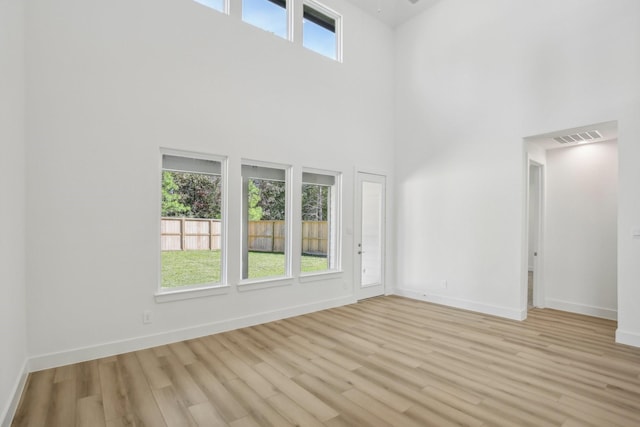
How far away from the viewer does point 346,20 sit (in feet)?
18.4

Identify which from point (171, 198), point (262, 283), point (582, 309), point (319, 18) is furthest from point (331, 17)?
point (582, 309)

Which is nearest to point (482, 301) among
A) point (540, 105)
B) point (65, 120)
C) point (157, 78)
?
point (540, 105)

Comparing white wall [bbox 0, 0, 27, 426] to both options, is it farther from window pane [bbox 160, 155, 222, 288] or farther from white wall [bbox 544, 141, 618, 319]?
white wall [bbox 544, 141, 618, 319]

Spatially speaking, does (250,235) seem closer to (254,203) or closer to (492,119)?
(254,203)

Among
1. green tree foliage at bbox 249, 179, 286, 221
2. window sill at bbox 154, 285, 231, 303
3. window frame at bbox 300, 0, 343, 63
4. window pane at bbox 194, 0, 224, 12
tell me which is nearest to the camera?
window sill at bbox 154, 285, 231, 303

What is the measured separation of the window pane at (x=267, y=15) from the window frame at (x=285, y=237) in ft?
6.34

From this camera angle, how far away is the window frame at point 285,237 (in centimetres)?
445

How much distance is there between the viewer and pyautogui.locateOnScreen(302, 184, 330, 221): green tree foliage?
204 inches

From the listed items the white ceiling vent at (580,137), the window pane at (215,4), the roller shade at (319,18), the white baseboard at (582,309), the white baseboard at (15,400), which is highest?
the roller shade at (319,18)

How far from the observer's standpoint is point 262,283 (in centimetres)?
455

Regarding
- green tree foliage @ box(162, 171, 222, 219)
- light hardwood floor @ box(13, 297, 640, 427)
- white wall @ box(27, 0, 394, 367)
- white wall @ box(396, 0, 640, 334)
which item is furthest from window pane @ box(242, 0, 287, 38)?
light hardwood floor @ box(13, 297, 640, 427)

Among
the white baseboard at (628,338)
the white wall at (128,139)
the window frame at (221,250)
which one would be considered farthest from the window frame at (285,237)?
the white baseboard at (628,338)

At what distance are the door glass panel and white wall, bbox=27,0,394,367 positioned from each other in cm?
151

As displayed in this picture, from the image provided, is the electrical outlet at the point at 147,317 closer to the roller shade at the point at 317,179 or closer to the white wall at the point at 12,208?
the white wall at the point at 12,208
